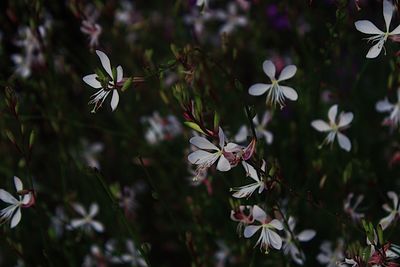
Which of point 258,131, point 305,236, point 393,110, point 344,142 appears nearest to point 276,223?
point 305,236

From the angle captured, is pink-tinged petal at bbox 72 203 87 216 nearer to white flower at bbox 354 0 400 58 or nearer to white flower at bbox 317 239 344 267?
white flower at bbox 317 239 344 267

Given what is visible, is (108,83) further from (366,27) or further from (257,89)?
(366,27)

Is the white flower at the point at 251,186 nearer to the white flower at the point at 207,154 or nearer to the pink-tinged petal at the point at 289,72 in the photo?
the white flower at the point at 207,154

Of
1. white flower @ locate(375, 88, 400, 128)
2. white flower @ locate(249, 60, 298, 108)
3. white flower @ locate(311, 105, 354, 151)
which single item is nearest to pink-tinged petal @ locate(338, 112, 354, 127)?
white flower @ locate(311, 105, 354, 151)

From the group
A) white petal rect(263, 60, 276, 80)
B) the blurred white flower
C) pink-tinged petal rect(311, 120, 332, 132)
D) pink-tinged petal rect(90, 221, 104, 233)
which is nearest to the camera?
white petal rect(263, 60, 276, 80)

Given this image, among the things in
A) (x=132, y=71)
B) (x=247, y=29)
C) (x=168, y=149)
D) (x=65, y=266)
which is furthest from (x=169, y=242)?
(x=247, y=29)

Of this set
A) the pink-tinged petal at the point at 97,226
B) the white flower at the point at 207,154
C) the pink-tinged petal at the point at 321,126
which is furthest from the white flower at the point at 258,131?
the pink-tinged petal at the point at 97,226

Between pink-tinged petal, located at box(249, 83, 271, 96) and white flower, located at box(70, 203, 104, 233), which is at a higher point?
pink-tinged petal, located at box(249, 83, 271, 96)
